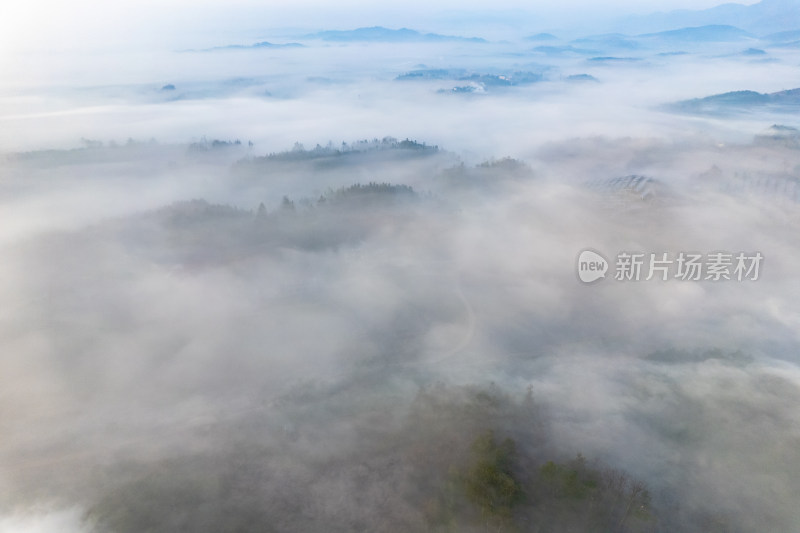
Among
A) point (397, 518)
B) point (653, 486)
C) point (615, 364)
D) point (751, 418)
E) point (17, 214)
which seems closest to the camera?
Answer: point (397, 518)

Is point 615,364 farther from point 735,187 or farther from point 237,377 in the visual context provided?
point 735,187

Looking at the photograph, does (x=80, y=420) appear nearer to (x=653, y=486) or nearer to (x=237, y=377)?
(x=237, y=377)

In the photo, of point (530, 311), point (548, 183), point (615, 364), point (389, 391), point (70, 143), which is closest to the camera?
point (389, 391)

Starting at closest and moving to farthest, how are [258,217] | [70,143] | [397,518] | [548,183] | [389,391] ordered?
1. [397,518]
2. [389,391]
3. [258,217]
4. [548,183]
5. [70,143]

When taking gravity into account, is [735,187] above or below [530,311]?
above

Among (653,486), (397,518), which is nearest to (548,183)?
(653,486)

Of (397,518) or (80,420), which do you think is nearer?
(397,518)

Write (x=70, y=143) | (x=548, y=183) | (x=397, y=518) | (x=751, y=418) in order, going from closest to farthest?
(x=397, y=518) → (x=751, y=418) → (x=548, y=183) → (x=70, y=143)

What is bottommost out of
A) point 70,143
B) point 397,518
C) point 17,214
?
point 397,518

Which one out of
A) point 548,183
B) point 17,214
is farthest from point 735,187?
point 17,214
